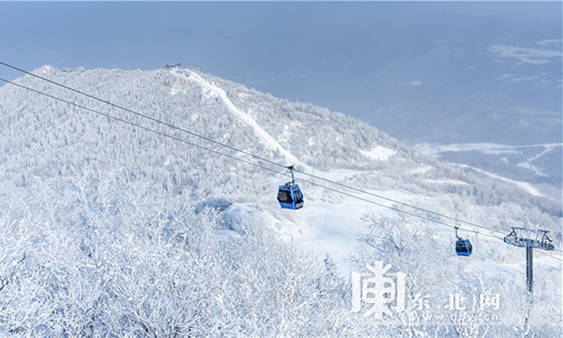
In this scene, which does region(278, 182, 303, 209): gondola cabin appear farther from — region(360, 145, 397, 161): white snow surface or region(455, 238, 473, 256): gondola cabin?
region(360, 145, 397, 161): white snow surface

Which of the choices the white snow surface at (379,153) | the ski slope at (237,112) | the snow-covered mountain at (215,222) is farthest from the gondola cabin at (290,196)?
the white snow surface at (379,153)

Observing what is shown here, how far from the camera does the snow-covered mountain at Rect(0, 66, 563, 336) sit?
1627 centimetres

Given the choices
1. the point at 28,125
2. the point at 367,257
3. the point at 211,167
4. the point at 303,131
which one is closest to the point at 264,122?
the point at 303,131

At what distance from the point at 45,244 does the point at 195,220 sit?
709 inches

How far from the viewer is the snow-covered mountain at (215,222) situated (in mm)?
16266

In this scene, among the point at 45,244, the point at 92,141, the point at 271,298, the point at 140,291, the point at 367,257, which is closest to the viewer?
the point at 140,291

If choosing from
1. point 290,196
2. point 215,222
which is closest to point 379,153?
point 215,222

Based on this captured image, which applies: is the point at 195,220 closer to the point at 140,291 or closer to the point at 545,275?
the point at 140,291

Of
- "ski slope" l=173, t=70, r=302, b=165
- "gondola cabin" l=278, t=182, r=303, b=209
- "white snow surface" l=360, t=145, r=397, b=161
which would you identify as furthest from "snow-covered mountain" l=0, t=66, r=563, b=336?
"gondola cabin" l=278, t=182, r=303, b=209

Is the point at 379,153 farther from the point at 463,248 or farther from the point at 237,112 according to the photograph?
the point at 463,248

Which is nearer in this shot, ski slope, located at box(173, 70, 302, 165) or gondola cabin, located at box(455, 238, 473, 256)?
gondola cabin, located at box(455, 238, 473, 256)

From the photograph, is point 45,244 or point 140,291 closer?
point 140,291

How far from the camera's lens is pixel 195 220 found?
3941 cm

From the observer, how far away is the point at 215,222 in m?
45.2
